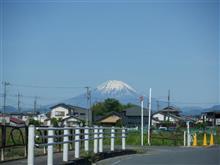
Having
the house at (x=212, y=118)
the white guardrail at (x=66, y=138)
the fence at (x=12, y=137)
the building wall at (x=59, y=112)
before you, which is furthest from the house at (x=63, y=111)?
the fence at (x=12, y=137)

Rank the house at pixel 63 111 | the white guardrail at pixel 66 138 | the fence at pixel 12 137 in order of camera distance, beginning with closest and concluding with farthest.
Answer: the white guardrail at pixel 66 138 < the fence at pixel 12 137 < the house at pixel 63 111

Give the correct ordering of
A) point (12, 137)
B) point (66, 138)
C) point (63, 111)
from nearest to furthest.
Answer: point (66, 138)
point (12, 137)
point (63, 111)

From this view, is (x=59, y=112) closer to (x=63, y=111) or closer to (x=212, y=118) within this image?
(x=63, y=111)

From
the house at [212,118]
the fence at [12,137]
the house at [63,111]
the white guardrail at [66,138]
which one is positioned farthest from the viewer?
the house at [63,111]

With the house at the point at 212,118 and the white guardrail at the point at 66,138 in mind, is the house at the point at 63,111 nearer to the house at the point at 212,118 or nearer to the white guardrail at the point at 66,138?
the house at the point at 212,118

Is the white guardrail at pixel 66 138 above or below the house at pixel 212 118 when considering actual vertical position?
below

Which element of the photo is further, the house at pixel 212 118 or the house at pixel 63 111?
the house at pixel 63 111

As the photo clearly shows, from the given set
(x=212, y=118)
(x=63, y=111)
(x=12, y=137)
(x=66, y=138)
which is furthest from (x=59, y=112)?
(x=66, y=138)

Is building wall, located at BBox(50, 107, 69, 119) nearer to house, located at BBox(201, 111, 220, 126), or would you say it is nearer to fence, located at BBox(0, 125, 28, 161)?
house, located at BBox(201, 111, 220, 126)

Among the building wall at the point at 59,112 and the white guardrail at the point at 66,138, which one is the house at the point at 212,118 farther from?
the white guardrail at the point at 66,138

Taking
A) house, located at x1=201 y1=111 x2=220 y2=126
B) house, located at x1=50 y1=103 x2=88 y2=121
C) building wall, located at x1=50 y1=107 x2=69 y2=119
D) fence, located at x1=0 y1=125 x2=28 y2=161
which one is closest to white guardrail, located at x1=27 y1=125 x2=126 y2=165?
fence, located at x1=0 y1=125 x2=28 y2=161

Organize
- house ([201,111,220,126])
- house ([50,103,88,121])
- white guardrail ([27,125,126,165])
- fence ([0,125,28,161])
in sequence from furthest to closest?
house ([50,103,88,121]) → house ([201,111,220,126]) → fence ([0,125,28,161]) → white guardrail ([27,125,126,165])

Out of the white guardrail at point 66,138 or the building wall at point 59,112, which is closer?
the white guardrail at point 66,138

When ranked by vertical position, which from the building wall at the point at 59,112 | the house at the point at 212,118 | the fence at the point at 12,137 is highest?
the building wall at the point at 59,112
